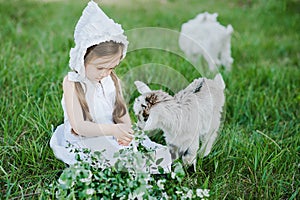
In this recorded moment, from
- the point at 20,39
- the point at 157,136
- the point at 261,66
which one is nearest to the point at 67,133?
the point at 157,136

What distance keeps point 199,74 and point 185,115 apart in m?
0.75

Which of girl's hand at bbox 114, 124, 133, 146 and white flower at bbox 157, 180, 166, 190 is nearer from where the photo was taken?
white flower at bbox 157, 180, 166, 190

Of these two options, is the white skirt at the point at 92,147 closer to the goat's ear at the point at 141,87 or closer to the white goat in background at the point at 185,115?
the white goat in background at the point at 185,115

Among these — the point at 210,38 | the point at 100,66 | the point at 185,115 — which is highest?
the point at 100,66

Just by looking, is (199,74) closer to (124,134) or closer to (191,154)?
Answer: (191,154)

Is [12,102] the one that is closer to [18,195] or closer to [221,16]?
[18,195]

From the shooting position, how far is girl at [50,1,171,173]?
78.9 inches

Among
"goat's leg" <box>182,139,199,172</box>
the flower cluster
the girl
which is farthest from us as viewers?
"goat's leg" <box>182,139,199,172</box>

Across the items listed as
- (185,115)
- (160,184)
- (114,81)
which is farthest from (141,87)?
(160,184)

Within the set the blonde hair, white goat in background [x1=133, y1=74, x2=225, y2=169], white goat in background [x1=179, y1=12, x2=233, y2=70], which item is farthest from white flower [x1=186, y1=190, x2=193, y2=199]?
white goat in background [x1=179, y1=12, x2=233, y2=70]

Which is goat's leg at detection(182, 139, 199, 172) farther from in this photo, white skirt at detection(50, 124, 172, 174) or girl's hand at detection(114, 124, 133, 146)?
girl's hand at detection(114, 124, 133, 146)

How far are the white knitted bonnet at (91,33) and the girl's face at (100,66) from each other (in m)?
0.04

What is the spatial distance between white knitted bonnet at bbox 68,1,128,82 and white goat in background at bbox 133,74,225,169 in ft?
1.14

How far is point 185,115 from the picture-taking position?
221 centimetres
